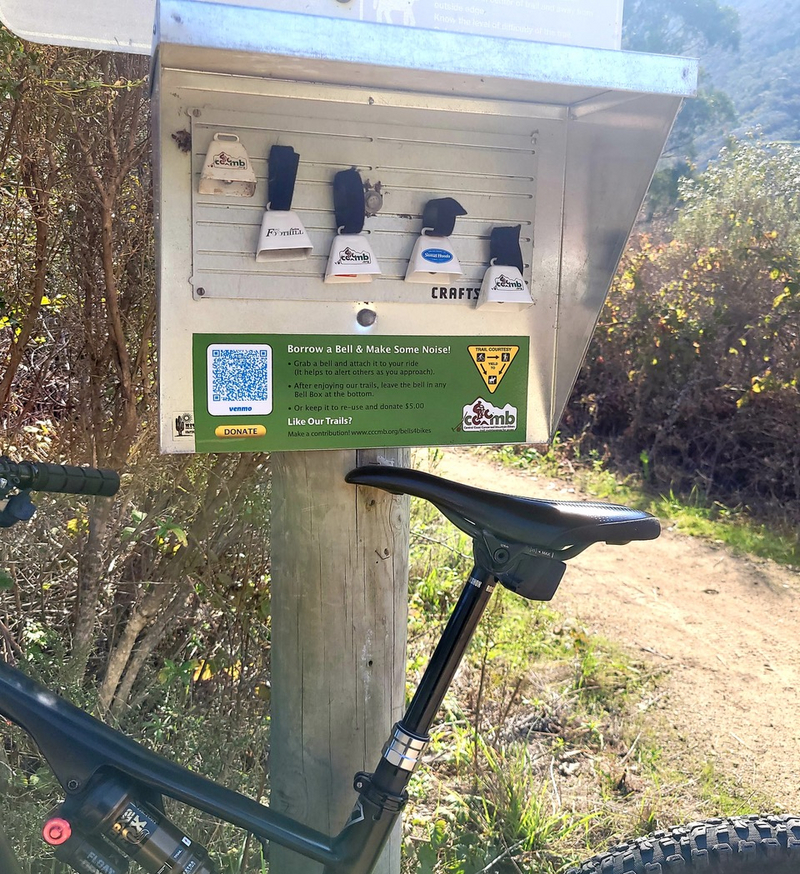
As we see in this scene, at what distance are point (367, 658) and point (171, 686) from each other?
1.27 metres

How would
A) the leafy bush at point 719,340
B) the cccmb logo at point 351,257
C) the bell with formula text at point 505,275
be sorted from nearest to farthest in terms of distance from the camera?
the cccmb logo at point 351,257 < the bell with formula text at point 505,275 < the leafy bush at point 719,340

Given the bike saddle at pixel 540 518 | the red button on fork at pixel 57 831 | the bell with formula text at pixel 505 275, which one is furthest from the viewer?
the bell with formula text at pixel 505 275

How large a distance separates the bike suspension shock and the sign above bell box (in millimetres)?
1211

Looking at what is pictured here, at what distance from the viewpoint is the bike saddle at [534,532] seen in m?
1.32

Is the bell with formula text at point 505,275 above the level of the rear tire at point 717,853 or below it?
above

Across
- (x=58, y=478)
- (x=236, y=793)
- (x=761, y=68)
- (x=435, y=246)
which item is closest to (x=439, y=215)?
(x=435, y=246)

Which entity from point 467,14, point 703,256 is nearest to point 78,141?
point 467,14

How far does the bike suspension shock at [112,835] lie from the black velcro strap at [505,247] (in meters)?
1.19

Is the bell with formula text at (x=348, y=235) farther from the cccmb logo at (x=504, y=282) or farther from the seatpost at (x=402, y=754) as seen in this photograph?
the seatpost at (x=402, y=754)

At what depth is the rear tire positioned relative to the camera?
149 centimetres

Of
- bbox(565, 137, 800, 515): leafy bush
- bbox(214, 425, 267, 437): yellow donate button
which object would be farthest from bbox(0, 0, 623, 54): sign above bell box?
bbox(565, 137, 800, 515): leafy bush

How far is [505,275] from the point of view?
159 centimetres

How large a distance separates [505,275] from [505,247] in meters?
0.06

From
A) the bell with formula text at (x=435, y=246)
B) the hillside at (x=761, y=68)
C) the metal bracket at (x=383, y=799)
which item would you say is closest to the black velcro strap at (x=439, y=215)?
the bell with formula text at (x=435, y=246)
